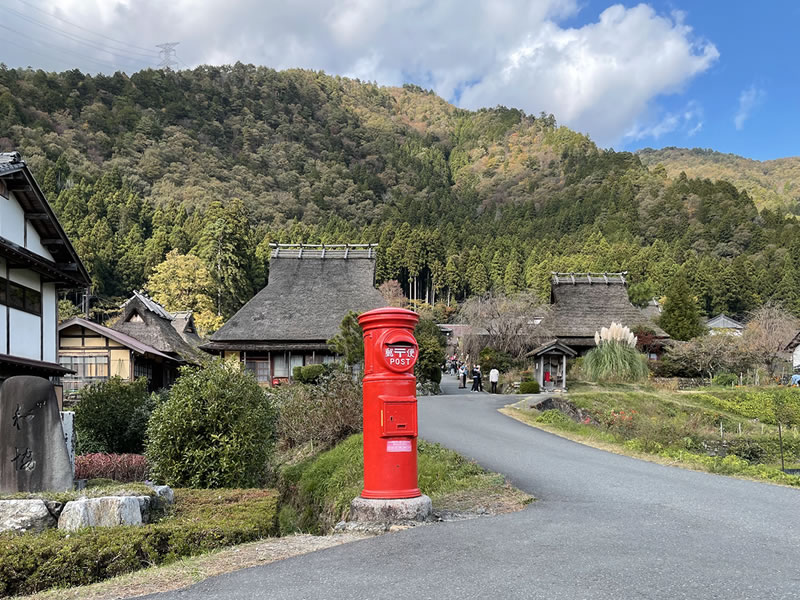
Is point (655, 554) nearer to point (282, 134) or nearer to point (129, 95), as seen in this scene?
point (129, 95)

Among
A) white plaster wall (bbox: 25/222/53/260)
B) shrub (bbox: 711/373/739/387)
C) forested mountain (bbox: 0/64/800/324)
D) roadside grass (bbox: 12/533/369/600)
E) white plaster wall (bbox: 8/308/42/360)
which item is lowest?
shrub (bbox: 711/373/739/387)

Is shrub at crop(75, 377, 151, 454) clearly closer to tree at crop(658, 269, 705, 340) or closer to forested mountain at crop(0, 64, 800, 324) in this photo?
tree at crop(658, 269, 705, 340)

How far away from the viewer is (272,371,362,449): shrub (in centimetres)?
1644

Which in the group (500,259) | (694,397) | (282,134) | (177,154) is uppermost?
(282,134)

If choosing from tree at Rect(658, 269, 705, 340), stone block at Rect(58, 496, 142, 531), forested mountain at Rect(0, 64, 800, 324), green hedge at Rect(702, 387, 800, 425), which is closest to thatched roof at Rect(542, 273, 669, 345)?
tree at Rect(658, 269, 705, 340)

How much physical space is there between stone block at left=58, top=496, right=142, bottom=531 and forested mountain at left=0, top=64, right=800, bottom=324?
52957 mm

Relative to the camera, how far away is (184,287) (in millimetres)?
56250

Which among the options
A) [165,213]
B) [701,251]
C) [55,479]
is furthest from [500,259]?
[55,479]

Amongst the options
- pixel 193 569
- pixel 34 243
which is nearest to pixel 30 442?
pixel 193 569

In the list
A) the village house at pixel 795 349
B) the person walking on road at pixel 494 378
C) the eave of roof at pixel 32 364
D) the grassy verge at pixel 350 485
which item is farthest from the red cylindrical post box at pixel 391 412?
the village house at pixel 795 349

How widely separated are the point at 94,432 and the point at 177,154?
99372 millimetres

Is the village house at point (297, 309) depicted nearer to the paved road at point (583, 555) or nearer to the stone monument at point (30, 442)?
the stone monument at point (30, 442)

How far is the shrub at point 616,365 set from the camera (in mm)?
29828

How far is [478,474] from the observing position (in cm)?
1119
